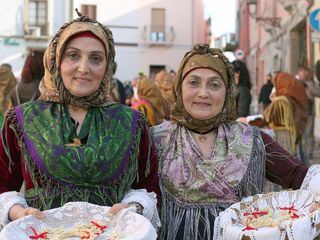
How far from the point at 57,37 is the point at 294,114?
3.79 metres

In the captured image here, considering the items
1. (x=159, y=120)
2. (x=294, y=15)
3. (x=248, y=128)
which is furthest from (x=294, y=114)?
(x=294, y=15)

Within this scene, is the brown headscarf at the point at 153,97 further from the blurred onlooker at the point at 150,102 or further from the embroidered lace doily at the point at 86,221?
the embroidered lace doily at the point at 86,221

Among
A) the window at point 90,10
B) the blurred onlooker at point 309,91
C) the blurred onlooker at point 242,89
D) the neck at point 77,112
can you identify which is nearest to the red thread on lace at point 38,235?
the neck at point 77,112

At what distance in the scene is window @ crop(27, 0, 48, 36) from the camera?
35.1 m

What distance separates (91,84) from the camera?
7.93 feet

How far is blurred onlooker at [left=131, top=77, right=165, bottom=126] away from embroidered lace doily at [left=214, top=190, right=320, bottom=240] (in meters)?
4.05

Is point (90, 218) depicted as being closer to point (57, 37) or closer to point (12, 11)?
point (57, 37)

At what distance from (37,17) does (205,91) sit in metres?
34.2

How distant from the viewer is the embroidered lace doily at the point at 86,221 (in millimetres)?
2057

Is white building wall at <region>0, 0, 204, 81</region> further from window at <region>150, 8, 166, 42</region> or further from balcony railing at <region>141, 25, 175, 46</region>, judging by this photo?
window at <region>150, 8, 166, 42</region>

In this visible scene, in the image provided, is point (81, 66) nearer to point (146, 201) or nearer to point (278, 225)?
point (146, 201)

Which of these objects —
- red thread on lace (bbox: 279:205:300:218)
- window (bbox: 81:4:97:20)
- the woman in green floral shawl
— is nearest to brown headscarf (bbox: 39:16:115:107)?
the woman in green floral shawl

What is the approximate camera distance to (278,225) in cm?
221

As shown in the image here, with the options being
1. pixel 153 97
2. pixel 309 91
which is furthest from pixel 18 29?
pixel 153 97
